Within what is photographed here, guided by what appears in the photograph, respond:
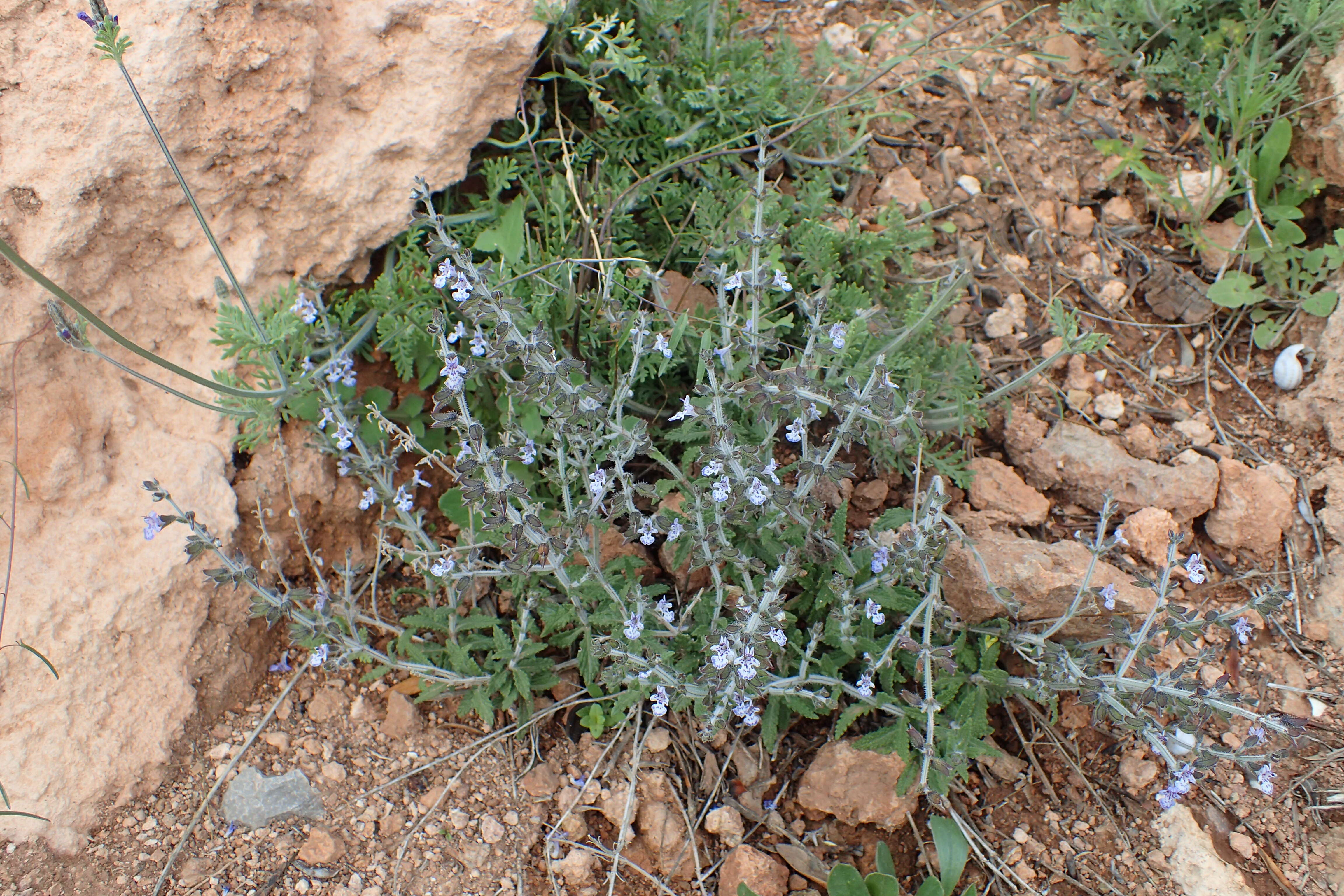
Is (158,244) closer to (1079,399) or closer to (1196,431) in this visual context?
(1079,399)

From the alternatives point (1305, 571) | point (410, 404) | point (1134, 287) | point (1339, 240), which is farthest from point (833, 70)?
point (1305, 571)

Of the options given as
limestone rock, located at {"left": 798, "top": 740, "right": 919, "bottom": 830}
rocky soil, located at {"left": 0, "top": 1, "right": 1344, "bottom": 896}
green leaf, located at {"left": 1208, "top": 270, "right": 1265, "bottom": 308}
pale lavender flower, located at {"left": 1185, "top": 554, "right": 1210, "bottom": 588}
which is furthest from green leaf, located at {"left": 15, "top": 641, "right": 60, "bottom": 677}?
green leaf, located at {"left": 1208, "top": 270, "right": 1265, "bottom": 308}

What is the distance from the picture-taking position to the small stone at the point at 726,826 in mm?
2967

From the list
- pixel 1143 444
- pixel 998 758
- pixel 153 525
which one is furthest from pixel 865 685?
pixel 153 525

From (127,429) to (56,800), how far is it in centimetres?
118

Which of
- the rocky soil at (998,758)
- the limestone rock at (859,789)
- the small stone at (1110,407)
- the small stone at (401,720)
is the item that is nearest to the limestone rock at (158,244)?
the rocky soil at (998,758)

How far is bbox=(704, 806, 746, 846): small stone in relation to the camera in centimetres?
297

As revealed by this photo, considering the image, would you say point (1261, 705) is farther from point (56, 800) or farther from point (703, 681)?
point (56, 800)

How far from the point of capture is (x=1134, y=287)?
3.98 metres

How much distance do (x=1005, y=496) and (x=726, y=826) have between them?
151 cm

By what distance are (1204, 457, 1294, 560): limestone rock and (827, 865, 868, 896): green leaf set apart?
180 cm

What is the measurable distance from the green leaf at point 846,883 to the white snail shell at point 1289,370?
2.52 meters

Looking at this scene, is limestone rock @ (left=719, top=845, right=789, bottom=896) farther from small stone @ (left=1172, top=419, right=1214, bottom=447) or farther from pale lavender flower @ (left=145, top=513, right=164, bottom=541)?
small stone @ (left=1172, top=419, right=1214, bottom=447)

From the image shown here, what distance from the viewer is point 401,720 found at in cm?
316
